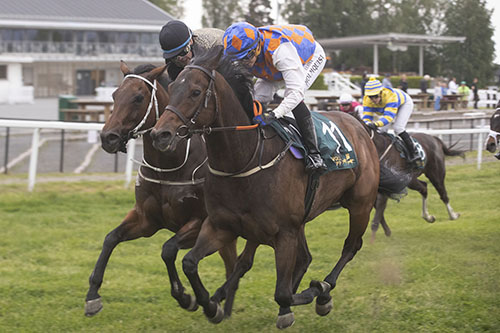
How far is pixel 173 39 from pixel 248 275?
2.23 metres

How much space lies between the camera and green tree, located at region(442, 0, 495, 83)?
2672 centimetres

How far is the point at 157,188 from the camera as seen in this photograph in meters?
4.46

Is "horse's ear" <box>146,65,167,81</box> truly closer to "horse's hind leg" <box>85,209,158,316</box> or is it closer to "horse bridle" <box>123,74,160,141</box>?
"horse bridle" <box>123,74,160,141</box>

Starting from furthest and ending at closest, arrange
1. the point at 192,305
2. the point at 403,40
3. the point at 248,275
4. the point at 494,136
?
1. the point at 403,40
2. the point at 494,136
3. the point at 248,275
4. the point at 192,305

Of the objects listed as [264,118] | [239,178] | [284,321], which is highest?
[264,118]

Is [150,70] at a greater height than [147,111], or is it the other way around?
[150,70]

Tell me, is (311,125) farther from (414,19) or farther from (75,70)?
(414,19)

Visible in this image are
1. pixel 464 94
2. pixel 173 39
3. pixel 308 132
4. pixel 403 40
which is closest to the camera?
pixel 308 132

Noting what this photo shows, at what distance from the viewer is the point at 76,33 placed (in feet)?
140

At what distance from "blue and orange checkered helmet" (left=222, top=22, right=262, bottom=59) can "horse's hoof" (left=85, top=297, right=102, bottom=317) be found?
176cm

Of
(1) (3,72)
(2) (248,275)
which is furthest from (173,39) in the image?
(1) (3,72)

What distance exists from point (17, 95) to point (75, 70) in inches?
457

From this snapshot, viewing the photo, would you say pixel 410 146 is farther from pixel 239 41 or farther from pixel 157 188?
pixel 239 41

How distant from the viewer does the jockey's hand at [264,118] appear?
3.96 m
